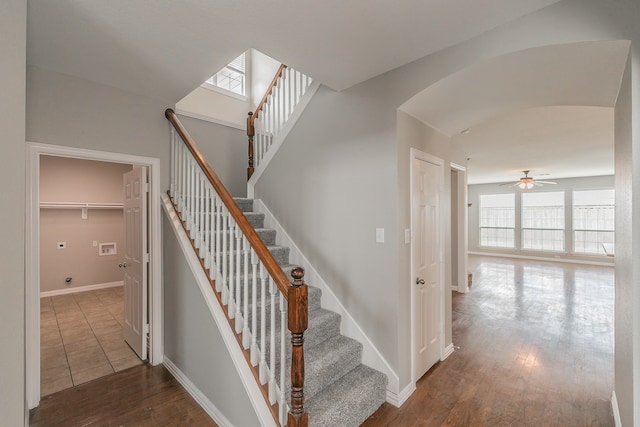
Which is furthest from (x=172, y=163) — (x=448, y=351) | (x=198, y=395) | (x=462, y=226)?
(x=462, y=226)

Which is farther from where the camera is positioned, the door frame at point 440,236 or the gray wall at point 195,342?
the door frame at point 440,236

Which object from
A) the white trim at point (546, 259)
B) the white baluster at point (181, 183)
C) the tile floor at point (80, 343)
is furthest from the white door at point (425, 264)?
the white trim at point (546, 259)

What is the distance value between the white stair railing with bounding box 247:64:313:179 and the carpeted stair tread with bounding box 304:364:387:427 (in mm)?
2665

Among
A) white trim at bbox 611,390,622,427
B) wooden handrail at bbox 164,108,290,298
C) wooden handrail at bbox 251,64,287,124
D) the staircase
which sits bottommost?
white trim at bbox 611,390,622,427

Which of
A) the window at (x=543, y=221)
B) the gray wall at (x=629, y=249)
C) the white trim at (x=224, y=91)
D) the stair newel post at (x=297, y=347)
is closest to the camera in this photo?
the gray wall at (x=629, y=249)

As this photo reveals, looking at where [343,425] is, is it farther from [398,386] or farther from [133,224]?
[133,224]

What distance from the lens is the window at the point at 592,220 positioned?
8.59 meters

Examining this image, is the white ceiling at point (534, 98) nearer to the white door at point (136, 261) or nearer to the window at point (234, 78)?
the white door at point (136, 261)

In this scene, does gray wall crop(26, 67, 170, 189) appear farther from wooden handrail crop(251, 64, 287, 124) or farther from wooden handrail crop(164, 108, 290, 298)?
wooden handrail crop(251, 64, 287, 124)

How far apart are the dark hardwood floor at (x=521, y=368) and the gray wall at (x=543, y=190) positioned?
470 centimetres

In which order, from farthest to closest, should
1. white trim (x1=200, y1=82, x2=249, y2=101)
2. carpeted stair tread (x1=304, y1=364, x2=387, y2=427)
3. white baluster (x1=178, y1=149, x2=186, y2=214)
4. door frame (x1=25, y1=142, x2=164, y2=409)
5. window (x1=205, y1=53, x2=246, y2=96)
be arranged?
1. window (x1=205, y1=53, x2=246, y2=96)
2. white trim (x1=200, y1=82, x2=249, y2=101)
3. white baluster (x1=178, y1=149, x2=186, y2=214)
4. door frame (x1=25, y1=142, x2=164, y2=409)
5. carpeted stair tread (x1=304, y1=364, x2=387, y2=427)

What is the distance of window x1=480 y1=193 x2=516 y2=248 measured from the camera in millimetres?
10445

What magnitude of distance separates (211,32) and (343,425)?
2830mm

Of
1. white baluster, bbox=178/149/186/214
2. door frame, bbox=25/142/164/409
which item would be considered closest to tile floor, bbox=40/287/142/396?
door frame, bbox=25/142/164/409
